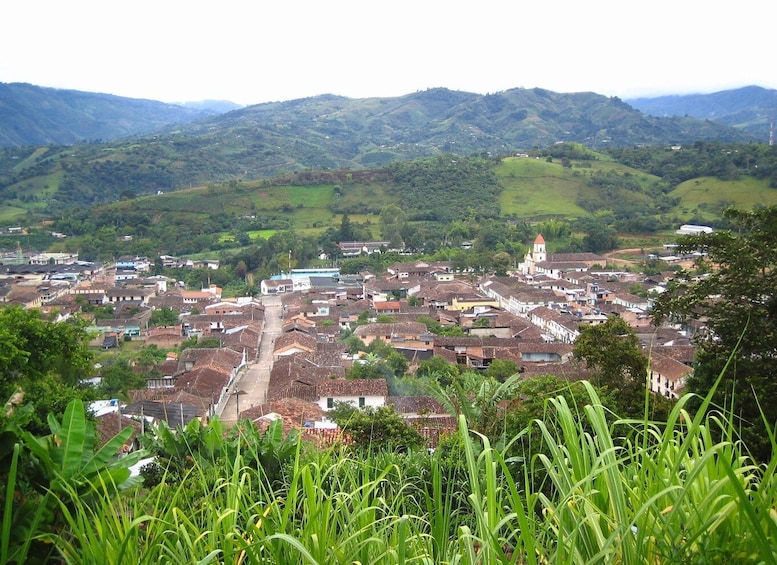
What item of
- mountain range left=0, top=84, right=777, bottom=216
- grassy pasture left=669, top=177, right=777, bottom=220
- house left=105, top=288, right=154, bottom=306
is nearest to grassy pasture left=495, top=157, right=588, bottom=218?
grassy pasture left=669, top=177, right=777, bottom=220

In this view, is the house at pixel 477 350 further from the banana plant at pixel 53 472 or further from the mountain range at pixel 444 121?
the mountain range at pixel 444 121

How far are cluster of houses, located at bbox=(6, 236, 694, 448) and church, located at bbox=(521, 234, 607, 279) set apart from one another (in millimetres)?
76

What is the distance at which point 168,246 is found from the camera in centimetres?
4491

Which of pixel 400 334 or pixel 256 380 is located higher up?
pixel 400 334

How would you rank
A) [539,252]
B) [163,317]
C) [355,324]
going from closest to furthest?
[355,324] < [163,317] < [539,252]

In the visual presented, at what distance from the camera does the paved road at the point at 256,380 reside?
1553 centimetres

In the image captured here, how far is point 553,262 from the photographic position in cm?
3762

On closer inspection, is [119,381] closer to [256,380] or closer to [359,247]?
[256,380]

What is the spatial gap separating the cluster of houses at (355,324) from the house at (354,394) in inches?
1.1

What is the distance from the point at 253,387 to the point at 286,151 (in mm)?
77466

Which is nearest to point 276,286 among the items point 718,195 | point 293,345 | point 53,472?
point 293,345

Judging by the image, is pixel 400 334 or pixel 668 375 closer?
pixel 668 375

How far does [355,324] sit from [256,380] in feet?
24.1

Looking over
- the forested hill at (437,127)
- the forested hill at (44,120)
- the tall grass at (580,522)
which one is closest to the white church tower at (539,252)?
the tall grass at (580,522)
